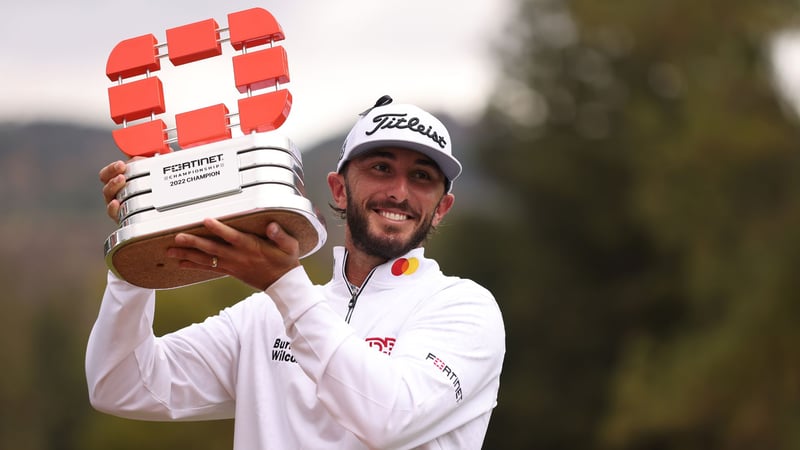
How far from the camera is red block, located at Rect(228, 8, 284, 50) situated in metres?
3.87

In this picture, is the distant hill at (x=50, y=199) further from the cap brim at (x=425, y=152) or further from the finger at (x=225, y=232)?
the finger at (x=225, y=232)

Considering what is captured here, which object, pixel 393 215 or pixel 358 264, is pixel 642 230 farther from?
pixel 393 215

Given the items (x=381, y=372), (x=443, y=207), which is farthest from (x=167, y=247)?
(x=443, y=207)

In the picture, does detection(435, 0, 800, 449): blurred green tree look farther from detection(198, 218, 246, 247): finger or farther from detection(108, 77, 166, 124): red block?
detection(198, 218, 246, 247): finger

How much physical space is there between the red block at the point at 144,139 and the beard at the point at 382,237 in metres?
0.90

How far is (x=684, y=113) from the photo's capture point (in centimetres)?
2719

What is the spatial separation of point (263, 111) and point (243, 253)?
48cm

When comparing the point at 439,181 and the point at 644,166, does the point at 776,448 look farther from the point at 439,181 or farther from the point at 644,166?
the point at 439,181

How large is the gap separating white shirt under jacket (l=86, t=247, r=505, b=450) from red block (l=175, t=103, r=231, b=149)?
0.51m

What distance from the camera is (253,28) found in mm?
3871

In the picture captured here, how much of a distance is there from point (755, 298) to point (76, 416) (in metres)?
22.6

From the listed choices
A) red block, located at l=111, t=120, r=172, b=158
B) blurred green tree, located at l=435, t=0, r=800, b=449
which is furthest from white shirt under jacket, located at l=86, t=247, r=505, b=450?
blurred green tree, located at l=435, t=0, r=800, b=449

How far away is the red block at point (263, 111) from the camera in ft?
12.3

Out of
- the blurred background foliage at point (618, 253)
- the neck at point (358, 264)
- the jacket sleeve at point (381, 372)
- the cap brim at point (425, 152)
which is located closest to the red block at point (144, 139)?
the jacket sleeve at point (381, 372)
